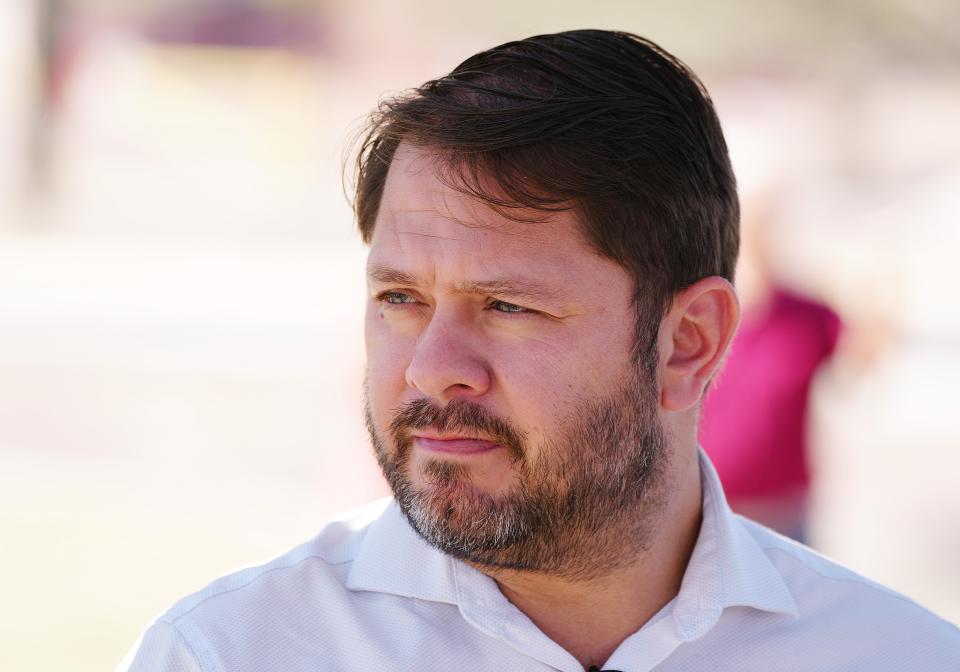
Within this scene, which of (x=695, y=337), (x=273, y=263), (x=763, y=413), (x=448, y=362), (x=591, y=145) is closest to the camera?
(x=448, y=362)

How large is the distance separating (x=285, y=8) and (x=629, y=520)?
14.5m

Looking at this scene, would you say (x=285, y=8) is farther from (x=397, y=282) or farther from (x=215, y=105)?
(x=397, y=282)

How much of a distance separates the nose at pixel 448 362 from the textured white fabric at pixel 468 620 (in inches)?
10.8

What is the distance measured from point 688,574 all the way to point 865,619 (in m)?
0.30

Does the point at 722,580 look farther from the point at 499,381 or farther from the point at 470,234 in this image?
the point at 470,234

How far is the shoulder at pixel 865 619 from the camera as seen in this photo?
204 centimetres

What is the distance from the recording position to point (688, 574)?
2.06 m

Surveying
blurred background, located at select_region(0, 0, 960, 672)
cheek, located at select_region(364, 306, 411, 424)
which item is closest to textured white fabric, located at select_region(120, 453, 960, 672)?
cheek, located at select_region(364, 306, 411, 424)

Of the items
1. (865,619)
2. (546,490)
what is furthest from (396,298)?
(865,619)

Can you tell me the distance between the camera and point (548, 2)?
44.3ft

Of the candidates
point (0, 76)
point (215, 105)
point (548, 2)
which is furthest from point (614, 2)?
point (0, 76)

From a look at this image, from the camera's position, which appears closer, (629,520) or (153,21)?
(629,520)

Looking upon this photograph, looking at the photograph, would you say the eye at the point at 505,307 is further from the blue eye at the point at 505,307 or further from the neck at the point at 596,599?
the neck at the point at 596,599

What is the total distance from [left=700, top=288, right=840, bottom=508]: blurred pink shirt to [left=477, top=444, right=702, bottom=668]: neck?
1862 millimetres
